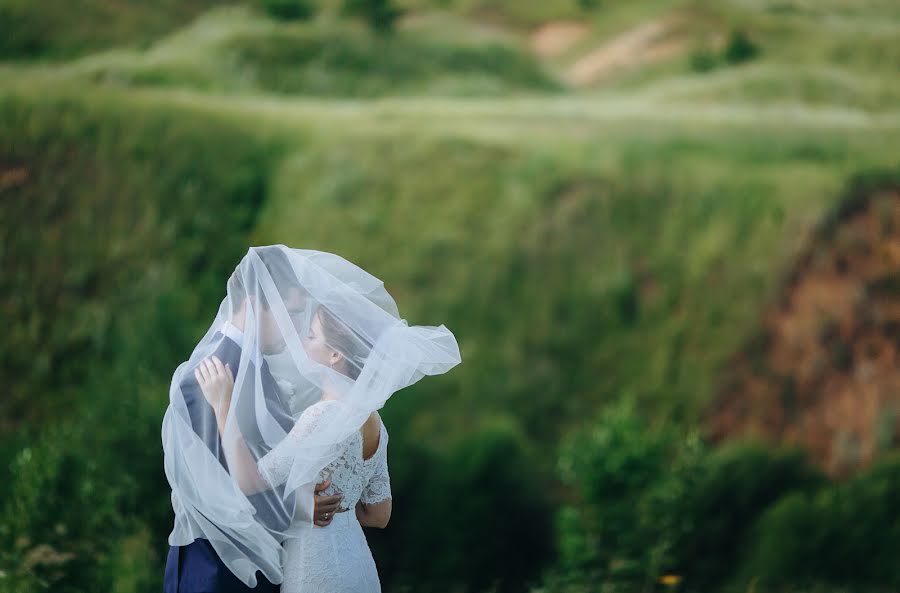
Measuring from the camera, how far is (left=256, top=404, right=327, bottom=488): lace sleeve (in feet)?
7.95

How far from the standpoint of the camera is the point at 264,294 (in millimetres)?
2514

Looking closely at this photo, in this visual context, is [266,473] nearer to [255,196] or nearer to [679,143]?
[255,196]

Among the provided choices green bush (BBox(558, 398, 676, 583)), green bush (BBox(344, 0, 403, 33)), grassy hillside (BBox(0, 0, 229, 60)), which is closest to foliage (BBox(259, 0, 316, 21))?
green bush (BBox(344, 0, 403, 33))

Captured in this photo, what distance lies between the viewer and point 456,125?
9422 mm

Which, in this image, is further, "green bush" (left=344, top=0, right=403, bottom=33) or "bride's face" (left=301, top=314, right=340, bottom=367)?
"green bush" (left=344, top=0, right=403, bottom=33)

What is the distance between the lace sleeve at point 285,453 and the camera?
2.42 m

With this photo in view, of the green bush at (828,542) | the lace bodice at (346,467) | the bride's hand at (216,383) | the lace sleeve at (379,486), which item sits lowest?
the green bush at (828,542)

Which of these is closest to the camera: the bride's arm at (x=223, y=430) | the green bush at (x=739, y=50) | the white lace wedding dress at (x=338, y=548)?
the bride's arm at (x=223, y=430)

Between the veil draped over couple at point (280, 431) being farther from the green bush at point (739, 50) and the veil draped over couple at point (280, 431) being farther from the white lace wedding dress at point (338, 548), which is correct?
the green bush at point (739, 50)

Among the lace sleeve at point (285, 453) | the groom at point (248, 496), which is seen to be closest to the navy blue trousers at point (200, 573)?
the groom at point (248, 496)

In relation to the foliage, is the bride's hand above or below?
below

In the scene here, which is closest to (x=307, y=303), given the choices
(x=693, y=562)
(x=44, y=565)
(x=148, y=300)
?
(x=44, y=565)

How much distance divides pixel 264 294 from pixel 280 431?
1.08 ft

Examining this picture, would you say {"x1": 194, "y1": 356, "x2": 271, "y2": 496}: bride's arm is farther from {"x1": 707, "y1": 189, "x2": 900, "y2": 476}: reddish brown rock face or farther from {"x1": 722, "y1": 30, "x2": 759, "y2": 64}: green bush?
{"x1": 722, "y1": 30, "x2": 759, "y2": 64}: green bush
